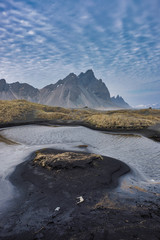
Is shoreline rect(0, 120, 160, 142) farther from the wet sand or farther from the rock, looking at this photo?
the wet sand

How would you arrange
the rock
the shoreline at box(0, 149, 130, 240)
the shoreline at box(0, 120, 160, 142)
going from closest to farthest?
the shoreline at box(0, 149, 130, 240) < the rock < the shoreline at box(0, 120, 160, 142)

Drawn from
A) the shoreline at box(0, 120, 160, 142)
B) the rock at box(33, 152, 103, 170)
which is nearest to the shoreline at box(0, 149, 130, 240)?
the rock at box(33, 152, 103, 170)

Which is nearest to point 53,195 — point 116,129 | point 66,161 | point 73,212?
point 73,212

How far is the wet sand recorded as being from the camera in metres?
4.64

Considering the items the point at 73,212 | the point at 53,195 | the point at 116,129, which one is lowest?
the point at 53,195

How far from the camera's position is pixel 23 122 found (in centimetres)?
3988

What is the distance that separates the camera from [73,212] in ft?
19.0

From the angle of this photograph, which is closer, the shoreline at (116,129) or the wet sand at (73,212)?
the wet sand at (73,212)

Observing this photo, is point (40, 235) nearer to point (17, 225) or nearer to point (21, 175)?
point (17, 225)

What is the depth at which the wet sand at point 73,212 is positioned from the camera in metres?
4.64

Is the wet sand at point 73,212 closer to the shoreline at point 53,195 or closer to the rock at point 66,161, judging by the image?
the shoreline at point 53,195

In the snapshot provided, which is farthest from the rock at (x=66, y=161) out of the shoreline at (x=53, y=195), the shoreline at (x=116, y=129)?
the shoreline at (x=116, y=129)

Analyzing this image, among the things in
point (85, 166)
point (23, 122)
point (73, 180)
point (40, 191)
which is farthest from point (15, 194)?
point (23, 122)

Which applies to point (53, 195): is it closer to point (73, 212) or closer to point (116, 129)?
point (73, 212)
